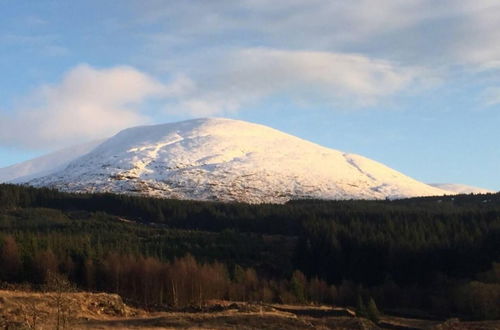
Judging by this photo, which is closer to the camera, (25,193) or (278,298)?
(278,298)

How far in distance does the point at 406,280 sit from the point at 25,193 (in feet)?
338

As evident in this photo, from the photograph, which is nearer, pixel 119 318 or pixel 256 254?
pixel 119 318

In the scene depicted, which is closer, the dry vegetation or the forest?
the dry vegetation

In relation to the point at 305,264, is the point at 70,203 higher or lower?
higher

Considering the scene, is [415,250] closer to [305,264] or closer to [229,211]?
[305,264]

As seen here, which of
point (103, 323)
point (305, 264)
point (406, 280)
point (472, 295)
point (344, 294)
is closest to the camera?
point (103, 323)

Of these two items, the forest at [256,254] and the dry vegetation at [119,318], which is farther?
the forest at [256,254]

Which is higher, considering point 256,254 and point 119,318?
point 256,254

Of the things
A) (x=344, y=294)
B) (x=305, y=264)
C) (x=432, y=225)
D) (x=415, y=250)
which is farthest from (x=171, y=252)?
(x=432, y=225)

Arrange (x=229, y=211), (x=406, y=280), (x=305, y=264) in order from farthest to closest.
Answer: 1. (x=229, y=211)
2. (x=305, y=264)
3. (x=406, y=280)

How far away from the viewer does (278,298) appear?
283 feet

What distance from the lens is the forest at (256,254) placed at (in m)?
83.3

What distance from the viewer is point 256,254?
12006cm

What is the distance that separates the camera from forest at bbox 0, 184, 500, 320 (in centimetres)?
8331
